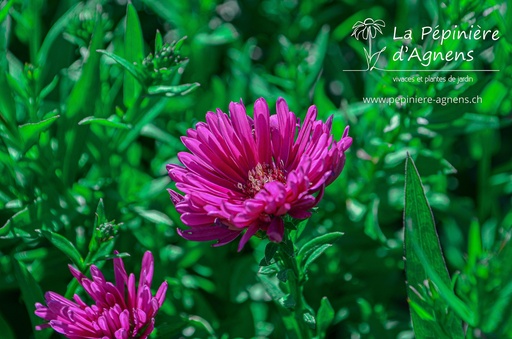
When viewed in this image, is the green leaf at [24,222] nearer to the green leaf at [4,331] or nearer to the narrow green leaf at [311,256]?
the green leaf at [4,331]

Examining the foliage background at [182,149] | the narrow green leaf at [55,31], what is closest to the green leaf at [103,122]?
the foliage background at [182,149]

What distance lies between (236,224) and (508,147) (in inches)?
35.1

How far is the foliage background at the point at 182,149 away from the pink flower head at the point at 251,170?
0.16 m

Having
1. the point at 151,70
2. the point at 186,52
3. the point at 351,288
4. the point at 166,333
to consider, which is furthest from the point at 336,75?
the point at 166,333

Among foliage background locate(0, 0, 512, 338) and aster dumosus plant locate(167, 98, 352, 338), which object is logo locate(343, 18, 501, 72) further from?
aster dumosus plant locate(167, 98, 352, 338)

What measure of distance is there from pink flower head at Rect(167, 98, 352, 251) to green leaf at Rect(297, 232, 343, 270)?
0.16 feet

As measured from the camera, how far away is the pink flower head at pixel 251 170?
61cm

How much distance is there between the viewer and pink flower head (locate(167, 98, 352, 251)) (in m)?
0.61

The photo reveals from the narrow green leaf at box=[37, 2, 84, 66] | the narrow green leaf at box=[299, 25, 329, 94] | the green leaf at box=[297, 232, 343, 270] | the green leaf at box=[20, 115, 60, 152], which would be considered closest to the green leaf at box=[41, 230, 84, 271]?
the green leaf at box=[20, 115, 60, 152]

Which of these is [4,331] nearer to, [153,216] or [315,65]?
[153,216]

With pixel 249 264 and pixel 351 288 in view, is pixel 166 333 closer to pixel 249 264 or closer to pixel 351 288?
pixel 249 264

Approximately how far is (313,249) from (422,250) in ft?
0.43

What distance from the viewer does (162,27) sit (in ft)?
4.45

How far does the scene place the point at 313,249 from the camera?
712 millimetres
